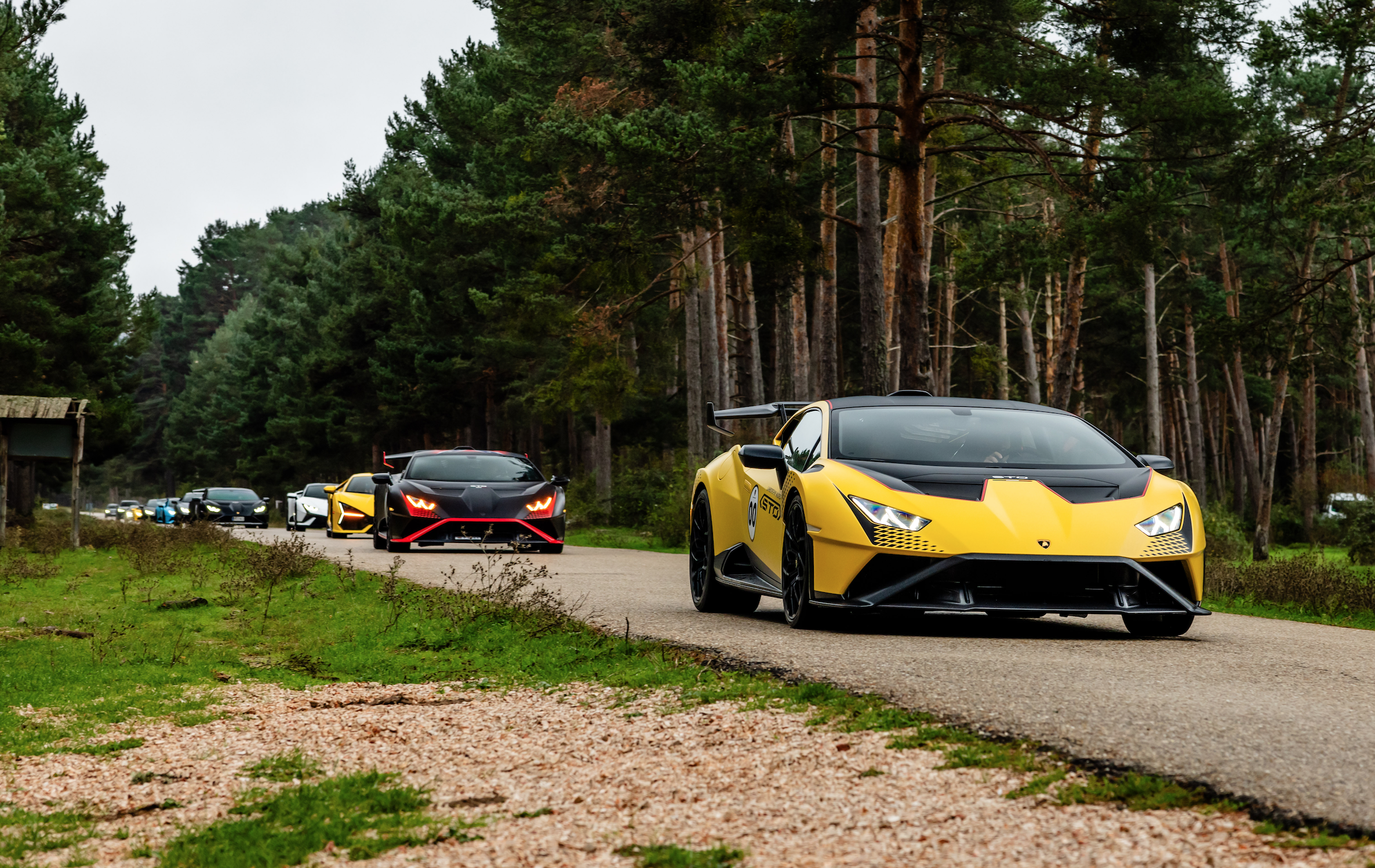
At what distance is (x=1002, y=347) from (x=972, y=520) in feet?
190

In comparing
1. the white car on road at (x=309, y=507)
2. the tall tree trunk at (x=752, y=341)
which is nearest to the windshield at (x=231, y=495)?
the white car on road at (x=309, y=507)

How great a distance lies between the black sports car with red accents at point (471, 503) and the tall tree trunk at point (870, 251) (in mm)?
5217

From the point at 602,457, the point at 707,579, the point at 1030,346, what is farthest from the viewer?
the point at 1030,346

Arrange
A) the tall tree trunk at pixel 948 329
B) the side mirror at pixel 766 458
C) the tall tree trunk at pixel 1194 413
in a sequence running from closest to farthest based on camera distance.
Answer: the side mirror at pixel 766 458
the tall tree trunk at pixel 948 329
the tall tree trunk at pixel 1194 413

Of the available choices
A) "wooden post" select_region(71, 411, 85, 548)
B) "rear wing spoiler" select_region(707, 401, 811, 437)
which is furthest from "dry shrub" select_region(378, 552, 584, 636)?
"wooden post" select_region(71, 411, 85, 548)

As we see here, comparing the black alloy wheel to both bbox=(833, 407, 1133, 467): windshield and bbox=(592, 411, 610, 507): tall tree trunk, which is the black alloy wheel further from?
bbox=(592, 411, 610, 507): tall tree trunk

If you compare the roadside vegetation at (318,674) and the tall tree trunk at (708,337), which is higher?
the tall tree trunk at (708,337)

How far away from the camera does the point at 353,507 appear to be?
107ft

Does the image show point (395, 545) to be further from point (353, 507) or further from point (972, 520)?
point (972, 520)

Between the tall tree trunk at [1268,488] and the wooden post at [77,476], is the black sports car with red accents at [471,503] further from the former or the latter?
the tall tree trunk at [1268,488]

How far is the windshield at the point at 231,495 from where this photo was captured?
51.2 meters

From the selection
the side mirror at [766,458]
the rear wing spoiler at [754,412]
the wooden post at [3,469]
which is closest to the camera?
the side mirror at [766,458]

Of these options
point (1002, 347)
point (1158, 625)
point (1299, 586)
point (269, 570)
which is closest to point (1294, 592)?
point (1299, 586)

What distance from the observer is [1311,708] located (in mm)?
5848
